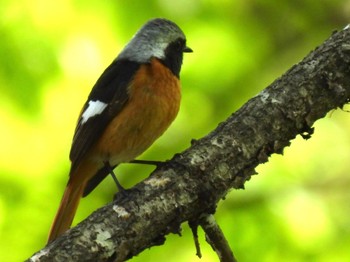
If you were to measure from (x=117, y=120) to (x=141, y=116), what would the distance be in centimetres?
17

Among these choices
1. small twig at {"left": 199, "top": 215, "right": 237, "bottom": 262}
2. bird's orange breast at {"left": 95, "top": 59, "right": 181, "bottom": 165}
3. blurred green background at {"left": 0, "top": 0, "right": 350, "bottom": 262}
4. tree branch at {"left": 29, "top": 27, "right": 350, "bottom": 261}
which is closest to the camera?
tree branch at {"left": 29, "top": 27, "right": 350, "bottom": 261}

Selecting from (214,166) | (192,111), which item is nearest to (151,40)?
(192,111)

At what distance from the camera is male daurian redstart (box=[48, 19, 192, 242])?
437cm

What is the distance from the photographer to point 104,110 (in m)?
4.46

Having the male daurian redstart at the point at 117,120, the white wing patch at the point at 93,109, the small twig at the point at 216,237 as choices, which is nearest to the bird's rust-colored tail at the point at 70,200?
the male daurian redstart at the point at 117,120

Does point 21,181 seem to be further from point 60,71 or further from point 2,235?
point 60,71

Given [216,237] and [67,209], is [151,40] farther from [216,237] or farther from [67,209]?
[216,237]

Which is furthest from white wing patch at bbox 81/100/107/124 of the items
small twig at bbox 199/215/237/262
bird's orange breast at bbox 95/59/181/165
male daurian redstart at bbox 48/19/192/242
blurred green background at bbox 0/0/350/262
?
small twig at bbox 199/215/237/262

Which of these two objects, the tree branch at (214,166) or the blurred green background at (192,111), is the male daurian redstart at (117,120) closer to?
the blurred green background at (192,111)

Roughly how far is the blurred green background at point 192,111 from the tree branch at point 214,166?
1170mm

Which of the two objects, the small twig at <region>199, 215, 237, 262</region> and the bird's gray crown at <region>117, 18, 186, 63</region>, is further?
the bird's gray crown at <region>117, 18, 186, 63</region>

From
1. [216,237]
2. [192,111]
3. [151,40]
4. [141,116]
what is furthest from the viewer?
[192,111]

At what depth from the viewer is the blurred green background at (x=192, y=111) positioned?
181 inches

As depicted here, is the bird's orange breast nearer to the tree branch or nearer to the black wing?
the black wing
